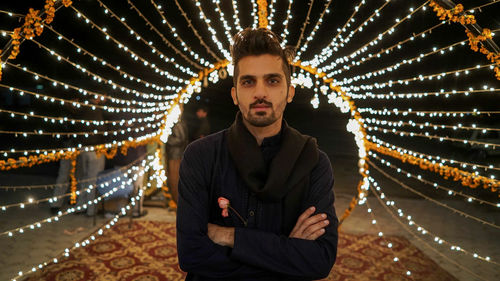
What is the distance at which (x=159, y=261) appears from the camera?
4191 millimetres

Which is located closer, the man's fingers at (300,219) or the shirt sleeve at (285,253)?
the shirt sleeve at (285,253)

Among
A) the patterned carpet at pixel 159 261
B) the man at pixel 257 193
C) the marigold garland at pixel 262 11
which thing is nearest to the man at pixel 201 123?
the patterned carpet at pixel 159 261

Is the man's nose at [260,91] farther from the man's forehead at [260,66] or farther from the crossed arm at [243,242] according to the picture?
the crossed arm at [243,242]

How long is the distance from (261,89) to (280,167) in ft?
1.30

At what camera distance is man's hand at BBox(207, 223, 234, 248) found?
5.50ft

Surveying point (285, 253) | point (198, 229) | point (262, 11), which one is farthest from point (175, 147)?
point (285, 253)

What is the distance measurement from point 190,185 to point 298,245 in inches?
24.8

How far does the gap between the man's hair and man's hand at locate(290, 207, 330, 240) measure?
2.35ft

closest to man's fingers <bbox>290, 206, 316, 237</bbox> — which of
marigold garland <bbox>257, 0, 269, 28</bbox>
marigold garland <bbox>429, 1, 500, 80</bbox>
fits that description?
marigold garland <bbox>429, 1, 500, 80</bbox>

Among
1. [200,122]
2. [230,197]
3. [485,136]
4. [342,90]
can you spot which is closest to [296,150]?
[230,197]

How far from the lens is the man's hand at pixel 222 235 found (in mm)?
1676

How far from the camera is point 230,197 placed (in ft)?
5.74

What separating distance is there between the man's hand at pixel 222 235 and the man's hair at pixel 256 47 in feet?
2.54

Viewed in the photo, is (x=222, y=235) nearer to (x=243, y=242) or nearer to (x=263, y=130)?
(x=243, y=242)
